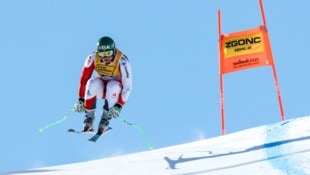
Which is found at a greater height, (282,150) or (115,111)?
(115,111)

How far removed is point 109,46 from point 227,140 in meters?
2.03

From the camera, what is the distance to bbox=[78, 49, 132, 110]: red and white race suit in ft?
28.2

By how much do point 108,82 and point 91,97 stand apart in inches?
12.3

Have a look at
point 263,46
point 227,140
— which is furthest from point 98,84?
point 263,46

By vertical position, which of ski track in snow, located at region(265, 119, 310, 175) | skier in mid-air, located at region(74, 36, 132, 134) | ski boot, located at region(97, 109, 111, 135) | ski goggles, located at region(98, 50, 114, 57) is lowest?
ski track in snow, located at region(265, 119, 310, 175)

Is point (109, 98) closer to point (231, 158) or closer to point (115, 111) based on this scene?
point (115, 111)

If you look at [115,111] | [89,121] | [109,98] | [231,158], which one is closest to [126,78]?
[109,98]

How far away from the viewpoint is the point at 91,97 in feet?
28.2

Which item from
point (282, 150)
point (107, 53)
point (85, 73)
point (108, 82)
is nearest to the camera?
point (282, 150)

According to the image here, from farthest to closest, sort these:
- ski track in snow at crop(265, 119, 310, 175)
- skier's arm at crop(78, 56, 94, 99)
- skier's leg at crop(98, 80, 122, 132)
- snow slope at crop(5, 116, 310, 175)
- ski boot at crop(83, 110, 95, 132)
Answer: skier's arm at crop(78, 56, 94, 99) → ski boot at crop(83, 110, 95, 132) → skier's leg at crop(98, 80, 122, 132) → snow slope at crop(5, 116, 310, 175) → ski track in snow at crop(265, 119, 310, 175)

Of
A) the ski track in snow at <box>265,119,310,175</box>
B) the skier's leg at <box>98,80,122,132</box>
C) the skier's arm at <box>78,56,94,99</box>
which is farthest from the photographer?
the skier's arm at <box>78,56,94,99</box>

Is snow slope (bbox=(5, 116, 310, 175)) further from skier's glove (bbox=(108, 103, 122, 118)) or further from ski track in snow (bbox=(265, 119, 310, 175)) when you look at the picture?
skier's glove (bbox=(108, 103, 122, 118))

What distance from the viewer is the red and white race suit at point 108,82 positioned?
8602mm

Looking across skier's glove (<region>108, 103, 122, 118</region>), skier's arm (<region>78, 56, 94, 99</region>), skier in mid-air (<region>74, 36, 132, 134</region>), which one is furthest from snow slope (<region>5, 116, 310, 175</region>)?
skier's arm (<region>78, 56, 94, 99</region>)
